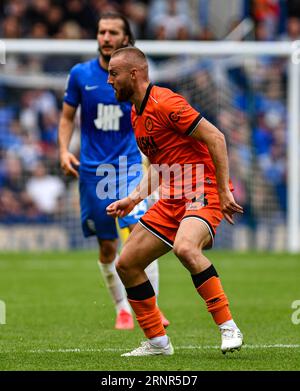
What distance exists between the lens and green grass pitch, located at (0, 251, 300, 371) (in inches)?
271

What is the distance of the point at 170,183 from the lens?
24.1ft

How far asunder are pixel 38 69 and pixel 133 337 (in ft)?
37.1

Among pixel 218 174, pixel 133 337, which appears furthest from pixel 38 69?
pixel 218 174

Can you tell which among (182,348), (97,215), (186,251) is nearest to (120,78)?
(186,251)

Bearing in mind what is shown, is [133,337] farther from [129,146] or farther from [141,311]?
[129,146]

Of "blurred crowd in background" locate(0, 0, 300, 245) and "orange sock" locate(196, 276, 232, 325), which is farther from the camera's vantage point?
"blurred crowd in background" locate(0, 0, 300, 245)

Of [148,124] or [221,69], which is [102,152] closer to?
[148,124]

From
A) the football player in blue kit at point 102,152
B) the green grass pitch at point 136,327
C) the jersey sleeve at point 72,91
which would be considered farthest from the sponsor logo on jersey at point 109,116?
the green grass pitch at point 136,327

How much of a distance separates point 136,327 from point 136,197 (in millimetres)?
2180

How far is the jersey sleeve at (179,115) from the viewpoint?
22.9 ft

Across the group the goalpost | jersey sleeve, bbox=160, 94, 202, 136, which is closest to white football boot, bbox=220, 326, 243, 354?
jersey sleeve, bbox=160, 94, 202, 136

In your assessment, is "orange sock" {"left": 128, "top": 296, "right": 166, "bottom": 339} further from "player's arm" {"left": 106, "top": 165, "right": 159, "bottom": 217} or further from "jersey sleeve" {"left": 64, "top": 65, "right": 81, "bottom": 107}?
"jersey sleeve" {"left": 64, "top": 65, "right": 81, "bottom": 107}

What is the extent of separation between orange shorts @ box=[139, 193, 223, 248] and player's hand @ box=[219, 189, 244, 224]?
182 millimetres

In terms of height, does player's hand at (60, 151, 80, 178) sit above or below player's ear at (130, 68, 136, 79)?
below
